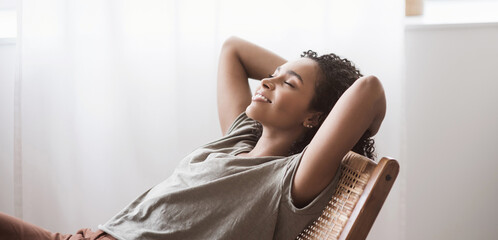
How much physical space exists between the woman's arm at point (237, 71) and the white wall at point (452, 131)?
592 mm

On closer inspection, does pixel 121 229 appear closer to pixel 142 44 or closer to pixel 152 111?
pixel 152 111

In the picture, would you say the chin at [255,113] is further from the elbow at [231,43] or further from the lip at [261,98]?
the elbow at [231,43]

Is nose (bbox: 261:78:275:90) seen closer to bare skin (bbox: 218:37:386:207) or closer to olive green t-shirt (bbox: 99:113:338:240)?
bare skin (bbox: 218:37:386:207)

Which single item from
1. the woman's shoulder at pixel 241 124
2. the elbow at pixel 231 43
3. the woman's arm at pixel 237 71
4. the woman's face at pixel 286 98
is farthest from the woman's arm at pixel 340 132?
the elbow at pixel 231 43

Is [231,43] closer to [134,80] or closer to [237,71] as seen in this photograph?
[237,71]

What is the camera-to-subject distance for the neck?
1339 millimetres

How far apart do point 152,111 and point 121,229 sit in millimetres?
776

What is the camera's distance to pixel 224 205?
3.90 ft

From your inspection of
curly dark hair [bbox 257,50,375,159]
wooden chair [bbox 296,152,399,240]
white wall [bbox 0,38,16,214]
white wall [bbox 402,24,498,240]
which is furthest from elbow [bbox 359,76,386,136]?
white wall [bbox 0,38,16,214]

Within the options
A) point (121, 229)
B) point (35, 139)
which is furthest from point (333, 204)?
point (35, 139)

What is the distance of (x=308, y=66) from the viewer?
4.33 ft

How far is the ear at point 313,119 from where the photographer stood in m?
1.32

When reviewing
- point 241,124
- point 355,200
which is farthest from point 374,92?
point 241,124

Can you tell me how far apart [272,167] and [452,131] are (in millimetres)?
1000
